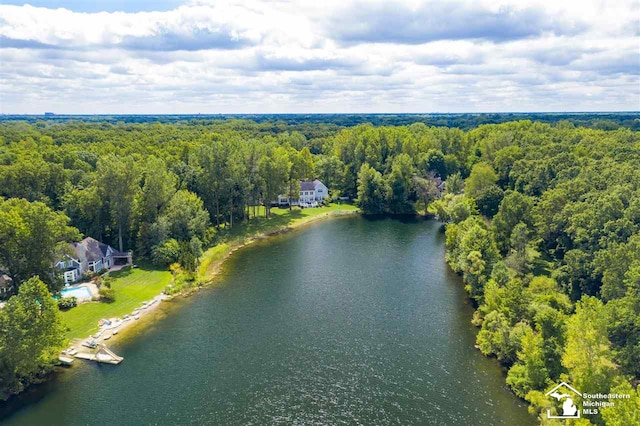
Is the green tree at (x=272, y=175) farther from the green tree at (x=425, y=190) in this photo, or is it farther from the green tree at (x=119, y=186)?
the green tree at (x=425, y=190)

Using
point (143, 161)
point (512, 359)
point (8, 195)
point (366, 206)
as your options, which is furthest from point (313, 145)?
point (512, 359)

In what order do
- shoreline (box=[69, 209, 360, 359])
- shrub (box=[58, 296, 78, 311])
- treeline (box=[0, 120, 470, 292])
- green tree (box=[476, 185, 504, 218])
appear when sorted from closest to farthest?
shoreline (box=[69, 209, 360, 359]) < shrub (box=[58, 296, 78, 311]) < treeline (box=[0, 120, 470, 292]) < green tree (box=[476, 185, 504, 218])

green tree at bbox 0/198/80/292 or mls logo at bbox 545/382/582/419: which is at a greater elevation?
green tree at bbox 0/198/80/292

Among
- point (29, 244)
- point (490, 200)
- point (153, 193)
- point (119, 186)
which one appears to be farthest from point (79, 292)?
point (490, 200)

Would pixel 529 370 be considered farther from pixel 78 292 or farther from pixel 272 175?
pixel 272 175

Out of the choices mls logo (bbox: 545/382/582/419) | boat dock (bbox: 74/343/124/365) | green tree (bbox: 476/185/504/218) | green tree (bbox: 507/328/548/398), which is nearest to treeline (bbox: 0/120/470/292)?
boat dock (bbox: 74/343/124/365)

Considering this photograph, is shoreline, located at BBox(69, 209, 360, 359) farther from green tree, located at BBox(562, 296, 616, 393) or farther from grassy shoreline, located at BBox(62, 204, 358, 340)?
green tree, located at BBox(562, 296, 616, 393)

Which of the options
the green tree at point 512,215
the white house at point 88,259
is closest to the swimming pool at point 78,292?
the white house at point 88,259

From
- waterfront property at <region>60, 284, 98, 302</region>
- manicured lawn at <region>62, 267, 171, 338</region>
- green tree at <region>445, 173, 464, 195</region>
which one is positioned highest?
green tree at <region>445, 173, 464, 195</region>

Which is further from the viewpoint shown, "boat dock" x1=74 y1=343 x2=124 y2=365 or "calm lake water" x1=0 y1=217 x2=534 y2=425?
"boat dock" x1=74 y1=343 x2=124 y2=365
